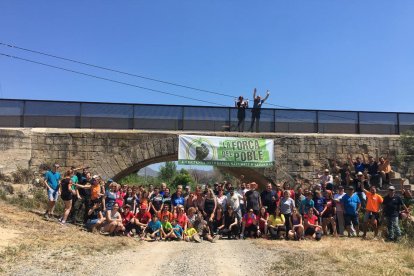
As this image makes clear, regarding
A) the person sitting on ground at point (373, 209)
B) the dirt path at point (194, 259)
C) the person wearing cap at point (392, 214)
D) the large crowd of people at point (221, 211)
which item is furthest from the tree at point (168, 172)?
the dirt path at point (194, 259)

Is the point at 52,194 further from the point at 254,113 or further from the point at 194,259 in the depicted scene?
the point at 254,113

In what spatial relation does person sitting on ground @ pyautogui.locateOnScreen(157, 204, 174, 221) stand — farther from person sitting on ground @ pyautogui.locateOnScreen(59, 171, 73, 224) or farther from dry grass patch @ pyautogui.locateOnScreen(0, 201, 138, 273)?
person sitting on ground @ pyautogui.locateOnScreen(59, 171, 73, 224)

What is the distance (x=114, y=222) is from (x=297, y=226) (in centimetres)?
473

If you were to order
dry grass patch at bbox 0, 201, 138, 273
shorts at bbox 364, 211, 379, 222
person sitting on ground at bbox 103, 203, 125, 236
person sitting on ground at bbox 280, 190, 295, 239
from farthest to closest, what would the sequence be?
1. shorts at bbox 364, 211, 379, 222
2. person sitting on ground at bbox 280, 190, 295, 239
3. person sitting on ground at bbox 103, 203, 125, 236
4. dry grass patch at bbox 0, 201, 138, 273

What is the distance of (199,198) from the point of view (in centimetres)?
1174

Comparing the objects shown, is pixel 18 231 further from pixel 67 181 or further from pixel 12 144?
pixel 12 144

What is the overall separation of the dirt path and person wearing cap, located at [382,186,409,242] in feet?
12.3

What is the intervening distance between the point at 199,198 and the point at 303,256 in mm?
4199

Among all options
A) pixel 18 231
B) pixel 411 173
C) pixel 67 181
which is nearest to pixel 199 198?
pixel 67 181

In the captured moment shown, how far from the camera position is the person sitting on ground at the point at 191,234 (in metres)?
10.5

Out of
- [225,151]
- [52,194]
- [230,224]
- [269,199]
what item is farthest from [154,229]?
[225,151]

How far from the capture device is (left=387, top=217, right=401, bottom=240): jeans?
10.7 metres

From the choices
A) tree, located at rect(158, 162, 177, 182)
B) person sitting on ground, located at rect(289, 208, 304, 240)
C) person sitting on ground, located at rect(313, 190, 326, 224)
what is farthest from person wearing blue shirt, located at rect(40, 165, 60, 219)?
tree, located at rect(158, 162, 177, 182)

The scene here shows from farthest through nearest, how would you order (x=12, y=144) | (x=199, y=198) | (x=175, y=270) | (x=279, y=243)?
(x=12, y=144) < (x=199, y=198) < (x=279, y=243) < (x=175, y=270)
